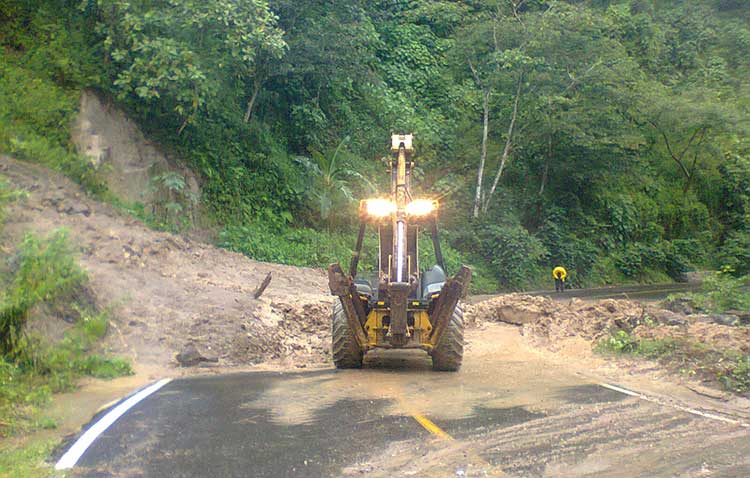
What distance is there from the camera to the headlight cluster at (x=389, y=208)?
1088 cm

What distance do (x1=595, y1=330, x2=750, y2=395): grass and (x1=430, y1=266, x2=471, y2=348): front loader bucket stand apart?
3.33m

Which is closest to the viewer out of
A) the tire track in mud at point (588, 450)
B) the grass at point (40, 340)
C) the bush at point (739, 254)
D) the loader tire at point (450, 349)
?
the tire track in mud at point (588, 450)

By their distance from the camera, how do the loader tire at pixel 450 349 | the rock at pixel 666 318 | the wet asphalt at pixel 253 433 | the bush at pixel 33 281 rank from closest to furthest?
the wet asphalt at pixel 253 433
the bush at pixel 33 281
the loader tire at pixel 450 349
the rock at pixel 666 318

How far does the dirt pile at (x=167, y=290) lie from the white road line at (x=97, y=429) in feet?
8.11

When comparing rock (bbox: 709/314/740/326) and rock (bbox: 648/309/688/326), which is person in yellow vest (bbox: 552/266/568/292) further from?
rock (bbox: 709/314/740/326)

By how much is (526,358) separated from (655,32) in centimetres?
3736

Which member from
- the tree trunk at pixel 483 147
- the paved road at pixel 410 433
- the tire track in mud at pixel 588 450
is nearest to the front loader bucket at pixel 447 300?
the paved road at pixel 410 433

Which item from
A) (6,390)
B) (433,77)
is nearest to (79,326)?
(6,390)

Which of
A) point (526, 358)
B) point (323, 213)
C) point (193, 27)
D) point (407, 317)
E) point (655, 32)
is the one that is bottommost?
point (526, 358)

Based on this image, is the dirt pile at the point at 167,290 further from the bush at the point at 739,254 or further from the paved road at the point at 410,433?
the bush at the point at 739,254

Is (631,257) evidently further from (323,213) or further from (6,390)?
(6,390)

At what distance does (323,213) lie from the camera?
1091 inches

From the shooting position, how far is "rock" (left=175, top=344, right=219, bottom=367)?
39.8 feet

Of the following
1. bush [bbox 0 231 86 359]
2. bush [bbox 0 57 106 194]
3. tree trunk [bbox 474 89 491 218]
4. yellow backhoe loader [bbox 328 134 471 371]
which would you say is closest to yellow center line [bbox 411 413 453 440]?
yellow backhoe loader [bbox 328 134 471 371]
